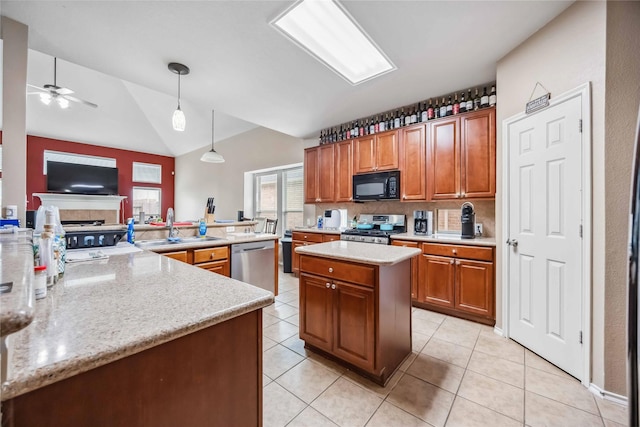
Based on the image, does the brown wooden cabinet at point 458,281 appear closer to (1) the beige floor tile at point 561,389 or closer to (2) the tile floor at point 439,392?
(2) the tile floor at point 439,392

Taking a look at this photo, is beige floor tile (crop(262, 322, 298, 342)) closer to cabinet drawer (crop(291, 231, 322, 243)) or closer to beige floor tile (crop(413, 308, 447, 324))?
beige floor tile (crop(413, 308, 447, 324))

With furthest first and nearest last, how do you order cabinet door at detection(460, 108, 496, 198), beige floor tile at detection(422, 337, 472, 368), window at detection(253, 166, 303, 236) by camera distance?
window at detection(253, 166, 303, 236) → cabinet door at detection(460, 108, 496, 198) → beige floor tile at detection(422, 337, 472, 368)

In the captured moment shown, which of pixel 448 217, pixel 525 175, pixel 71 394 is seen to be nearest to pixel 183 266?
pixel 71 394

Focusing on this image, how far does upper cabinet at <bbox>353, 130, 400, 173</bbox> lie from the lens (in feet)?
11.5

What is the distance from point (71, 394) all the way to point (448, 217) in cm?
356

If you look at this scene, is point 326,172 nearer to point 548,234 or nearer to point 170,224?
point 170,224

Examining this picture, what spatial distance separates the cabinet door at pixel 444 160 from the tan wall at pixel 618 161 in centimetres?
137

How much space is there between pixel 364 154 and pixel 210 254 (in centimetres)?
249

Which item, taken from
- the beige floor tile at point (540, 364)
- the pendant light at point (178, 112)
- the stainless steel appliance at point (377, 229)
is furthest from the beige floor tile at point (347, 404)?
the pendant light at point (178, 112)

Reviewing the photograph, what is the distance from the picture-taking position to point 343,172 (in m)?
4.05

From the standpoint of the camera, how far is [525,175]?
→ 2195 mm

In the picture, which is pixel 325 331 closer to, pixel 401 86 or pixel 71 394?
pixel 71 394

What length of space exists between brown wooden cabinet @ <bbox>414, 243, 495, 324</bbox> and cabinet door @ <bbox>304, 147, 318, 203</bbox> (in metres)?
2.11

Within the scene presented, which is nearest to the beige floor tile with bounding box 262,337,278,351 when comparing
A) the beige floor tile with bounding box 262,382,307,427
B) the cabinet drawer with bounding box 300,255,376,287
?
the beige floor tile with bounding box 262,382,307,427
